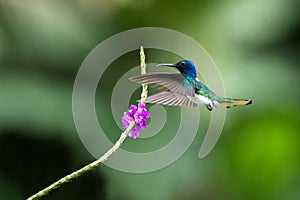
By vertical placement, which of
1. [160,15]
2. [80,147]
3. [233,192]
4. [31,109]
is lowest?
[233,192]

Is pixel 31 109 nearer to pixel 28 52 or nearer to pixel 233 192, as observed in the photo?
pixel 28 52

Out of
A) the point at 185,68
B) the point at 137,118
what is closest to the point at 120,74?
the point at 185,68

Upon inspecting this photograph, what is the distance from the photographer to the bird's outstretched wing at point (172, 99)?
0.60 metres

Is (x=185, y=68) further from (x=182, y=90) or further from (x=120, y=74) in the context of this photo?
(x=120, y=74)

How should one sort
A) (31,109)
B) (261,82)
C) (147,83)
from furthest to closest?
(261,82), (31,109), (147,83)

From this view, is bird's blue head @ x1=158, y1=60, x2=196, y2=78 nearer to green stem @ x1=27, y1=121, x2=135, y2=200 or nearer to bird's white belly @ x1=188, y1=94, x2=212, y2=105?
bird's white belly @ x1=188, y1=94, x2=212, y2=105

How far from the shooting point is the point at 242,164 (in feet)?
6.84

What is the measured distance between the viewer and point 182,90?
2.06ft

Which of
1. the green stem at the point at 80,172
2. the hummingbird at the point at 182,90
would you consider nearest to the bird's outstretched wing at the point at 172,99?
the hummingbird at the point at 182,90

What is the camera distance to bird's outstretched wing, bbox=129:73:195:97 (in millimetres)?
551

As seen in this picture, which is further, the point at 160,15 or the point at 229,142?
the point at 160,15

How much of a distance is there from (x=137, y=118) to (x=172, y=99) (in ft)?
0.42

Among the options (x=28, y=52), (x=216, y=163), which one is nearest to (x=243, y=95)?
(x=216, y=163)

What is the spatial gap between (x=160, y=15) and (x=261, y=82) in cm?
53
